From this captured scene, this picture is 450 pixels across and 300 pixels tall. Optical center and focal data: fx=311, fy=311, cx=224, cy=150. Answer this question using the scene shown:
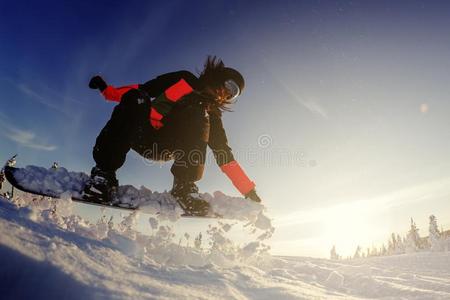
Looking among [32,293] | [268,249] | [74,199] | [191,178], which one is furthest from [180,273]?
[191,178]

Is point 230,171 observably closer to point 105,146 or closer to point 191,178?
point 191,178

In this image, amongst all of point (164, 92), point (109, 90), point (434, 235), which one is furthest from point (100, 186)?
point (434, 235)

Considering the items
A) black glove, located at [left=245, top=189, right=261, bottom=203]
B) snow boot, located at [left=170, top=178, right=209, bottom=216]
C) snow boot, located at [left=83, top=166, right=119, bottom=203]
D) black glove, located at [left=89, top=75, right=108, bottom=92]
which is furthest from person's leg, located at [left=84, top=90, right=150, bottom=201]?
black glove, located at [left=245, top=189, right=261, bottom=203]

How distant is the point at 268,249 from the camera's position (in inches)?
132

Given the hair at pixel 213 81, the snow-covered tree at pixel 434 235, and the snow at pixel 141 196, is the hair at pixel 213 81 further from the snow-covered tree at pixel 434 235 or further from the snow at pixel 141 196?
the snow-covered tree at pixel 434 235

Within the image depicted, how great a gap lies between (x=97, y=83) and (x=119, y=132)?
2.54 feet

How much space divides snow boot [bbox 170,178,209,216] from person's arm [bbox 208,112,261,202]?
2.59ft

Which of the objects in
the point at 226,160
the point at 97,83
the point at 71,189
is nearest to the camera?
the point at 71,189

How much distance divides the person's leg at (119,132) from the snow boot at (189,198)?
872mm

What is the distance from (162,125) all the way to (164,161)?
21.8 inches

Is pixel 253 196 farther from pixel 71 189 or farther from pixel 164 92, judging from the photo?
pixel 71 189

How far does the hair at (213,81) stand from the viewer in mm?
4363

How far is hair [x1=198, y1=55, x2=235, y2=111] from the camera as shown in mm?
4363

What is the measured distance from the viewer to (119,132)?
3607 mm
